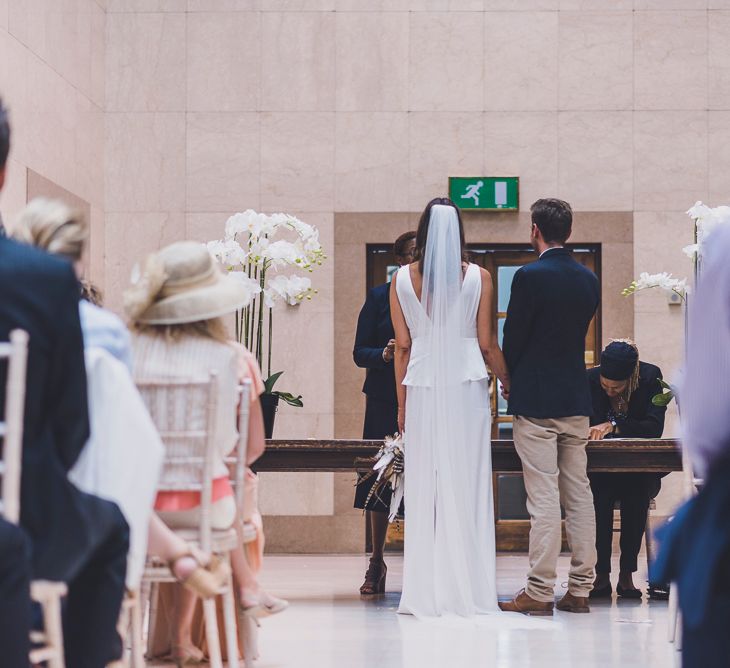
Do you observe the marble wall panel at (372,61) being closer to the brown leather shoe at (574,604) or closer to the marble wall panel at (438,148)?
the marble wall panel at (438,148)

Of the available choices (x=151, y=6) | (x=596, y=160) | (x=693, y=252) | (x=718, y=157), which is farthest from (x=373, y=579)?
(x=151, y=6)

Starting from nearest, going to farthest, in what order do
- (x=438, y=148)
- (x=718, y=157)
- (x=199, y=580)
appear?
1. (x=199, y=580)
2. (x=718, y=157)
3. (x=438, y=148)

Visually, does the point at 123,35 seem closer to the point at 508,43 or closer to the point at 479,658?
the point at 508,43

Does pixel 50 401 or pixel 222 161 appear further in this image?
pixel 222 161

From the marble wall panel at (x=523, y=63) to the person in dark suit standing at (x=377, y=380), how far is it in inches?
123

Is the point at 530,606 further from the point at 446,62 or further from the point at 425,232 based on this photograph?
the point at 446,62

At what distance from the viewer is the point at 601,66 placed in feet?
31.1

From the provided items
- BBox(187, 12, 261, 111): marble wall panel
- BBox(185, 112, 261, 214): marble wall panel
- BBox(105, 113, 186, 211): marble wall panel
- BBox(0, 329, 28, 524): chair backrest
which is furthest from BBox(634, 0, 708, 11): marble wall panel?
BBox(0, 329, 28, 524): chair backrest

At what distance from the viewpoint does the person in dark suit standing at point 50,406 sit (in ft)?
7.98

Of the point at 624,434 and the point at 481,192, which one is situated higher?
the point at 481,192

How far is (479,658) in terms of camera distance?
4.72m

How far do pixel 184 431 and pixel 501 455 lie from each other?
8.98 ft

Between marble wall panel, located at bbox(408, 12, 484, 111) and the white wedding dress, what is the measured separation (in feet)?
12.8

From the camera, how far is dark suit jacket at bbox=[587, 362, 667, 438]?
21.8ft
